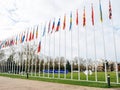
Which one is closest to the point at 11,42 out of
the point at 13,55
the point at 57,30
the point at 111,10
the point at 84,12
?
the point at 13,55

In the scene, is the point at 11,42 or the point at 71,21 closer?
the point at 71,21

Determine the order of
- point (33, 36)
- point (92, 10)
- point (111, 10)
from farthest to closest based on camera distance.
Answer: point (33, 36) → point (92, 10) → point (111, 10)

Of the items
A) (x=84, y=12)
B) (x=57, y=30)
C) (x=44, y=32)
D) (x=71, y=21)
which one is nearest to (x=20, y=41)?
(x=44, y=32)

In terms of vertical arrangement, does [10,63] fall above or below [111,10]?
below

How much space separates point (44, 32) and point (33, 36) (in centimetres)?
437

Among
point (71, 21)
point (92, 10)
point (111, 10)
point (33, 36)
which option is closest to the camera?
point (111, 10)

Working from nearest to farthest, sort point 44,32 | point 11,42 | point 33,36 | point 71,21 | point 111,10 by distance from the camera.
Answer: point 111,10, point 71,21, point 44,32, point 33,36, point 11,42

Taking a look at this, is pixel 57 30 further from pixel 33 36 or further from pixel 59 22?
pixel 33 36

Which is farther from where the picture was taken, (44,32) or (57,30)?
(44,32)

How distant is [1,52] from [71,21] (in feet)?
178

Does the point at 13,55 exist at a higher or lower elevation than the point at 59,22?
lower

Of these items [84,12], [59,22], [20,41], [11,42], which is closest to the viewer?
[84,12]

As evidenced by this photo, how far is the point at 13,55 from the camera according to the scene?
213 ft

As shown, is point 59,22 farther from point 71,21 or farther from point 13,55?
point 13,55
